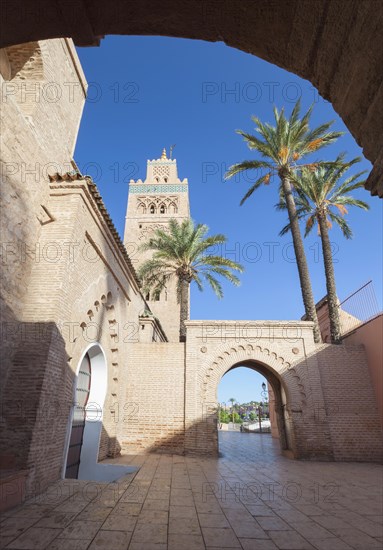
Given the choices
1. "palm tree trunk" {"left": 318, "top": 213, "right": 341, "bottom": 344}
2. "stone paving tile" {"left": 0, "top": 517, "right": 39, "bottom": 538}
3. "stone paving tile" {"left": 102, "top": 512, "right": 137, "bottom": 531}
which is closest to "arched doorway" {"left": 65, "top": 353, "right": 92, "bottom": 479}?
"stone paving tile" {"left": 0, "top": 517, "right": 39, "bottom": 538}

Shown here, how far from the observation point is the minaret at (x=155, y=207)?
24203mm

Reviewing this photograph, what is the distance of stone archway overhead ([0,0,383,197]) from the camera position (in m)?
1.91

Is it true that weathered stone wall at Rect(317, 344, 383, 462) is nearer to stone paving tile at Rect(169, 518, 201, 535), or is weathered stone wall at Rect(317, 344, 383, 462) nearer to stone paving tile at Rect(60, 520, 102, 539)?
stone paving tile at Rect(169, 518, 201, 535)

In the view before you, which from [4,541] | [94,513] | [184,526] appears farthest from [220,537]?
[4,541]

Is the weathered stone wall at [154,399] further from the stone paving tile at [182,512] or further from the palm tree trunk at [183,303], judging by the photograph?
the stone paving tile at [182,512]

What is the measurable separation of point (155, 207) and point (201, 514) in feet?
86.6

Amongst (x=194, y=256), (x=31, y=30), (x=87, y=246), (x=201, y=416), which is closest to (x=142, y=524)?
(x=31, y=30)

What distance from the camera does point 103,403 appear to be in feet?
29.5

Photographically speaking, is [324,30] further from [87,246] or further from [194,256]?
[194,256]

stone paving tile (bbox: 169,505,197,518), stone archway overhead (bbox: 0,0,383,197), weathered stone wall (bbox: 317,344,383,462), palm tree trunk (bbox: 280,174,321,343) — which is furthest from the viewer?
palm tree trunk (bbox: 280,174,321,343)

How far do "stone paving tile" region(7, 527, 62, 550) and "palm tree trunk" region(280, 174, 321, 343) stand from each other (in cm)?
1084

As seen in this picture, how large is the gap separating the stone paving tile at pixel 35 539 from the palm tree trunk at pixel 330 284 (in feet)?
38.9

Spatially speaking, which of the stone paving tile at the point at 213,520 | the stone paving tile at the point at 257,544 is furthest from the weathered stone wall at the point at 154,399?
the stone paving tile at the point at 257,544

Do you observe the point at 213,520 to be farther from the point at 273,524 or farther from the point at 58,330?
the point at 58,330
